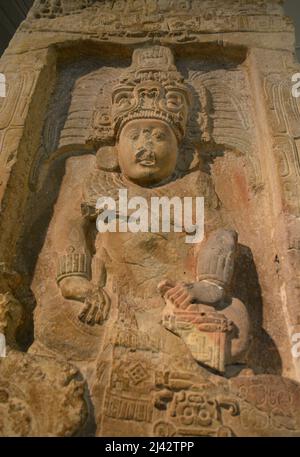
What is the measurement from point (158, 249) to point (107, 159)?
1.02 meters

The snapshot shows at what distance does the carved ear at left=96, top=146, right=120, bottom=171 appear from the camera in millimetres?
3881

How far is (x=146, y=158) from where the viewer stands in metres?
3.61

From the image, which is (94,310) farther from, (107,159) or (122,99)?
(122,99)

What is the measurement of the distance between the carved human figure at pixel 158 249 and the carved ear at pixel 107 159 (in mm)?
11

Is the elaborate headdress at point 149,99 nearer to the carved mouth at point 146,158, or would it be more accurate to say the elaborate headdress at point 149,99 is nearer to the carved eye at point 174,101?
the carved eye at point 174,101

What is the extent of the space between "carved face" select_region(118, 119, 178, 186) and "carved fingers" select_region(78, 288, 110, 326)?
3.55 feet

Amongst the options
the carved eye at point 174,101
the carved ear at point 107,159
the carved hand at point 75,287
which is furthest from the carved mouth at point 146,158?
the carved hand at point 75,287

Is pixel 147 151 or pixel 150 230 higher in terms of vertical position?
pixel 147 151

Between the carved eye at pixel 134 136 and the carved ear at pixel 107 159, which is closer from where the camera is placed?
the carved eye at pixel 134 136

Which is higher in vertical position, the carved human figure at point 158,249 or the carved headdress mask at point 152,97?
the carved headdress mask at point 152,97

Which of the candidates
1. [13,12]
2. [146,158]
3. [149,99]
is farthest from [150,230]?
[13,12]

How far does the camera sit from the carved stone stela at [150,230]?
8.49 ft

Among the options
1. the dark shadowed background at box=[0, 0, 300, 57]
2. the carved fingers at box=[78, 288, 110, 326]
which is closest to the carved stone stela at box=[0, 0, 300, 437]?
the carved fingers at box=[78, 288, 110, 326]
